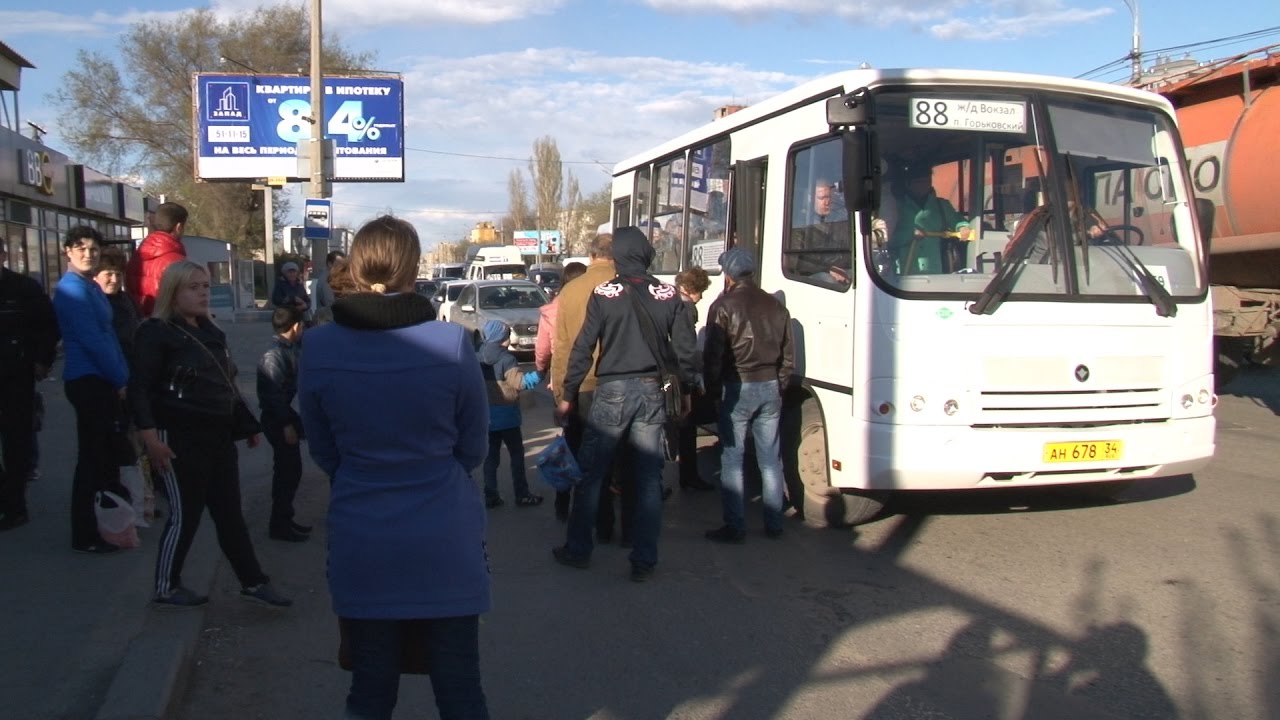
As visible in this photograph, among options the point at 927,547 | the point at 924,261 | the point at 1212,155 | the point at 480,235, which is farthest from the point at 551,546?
the point at 480,235

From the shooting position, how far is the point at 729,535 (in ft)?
22.1

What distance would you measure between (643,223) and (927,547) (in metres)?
5.02

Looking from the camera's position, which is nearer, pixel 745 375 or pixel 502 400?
pixel 745 375

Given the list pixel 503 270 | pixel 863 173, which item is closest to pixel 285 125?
pixel 503 270

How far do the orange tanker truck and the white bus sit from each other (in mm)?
3219

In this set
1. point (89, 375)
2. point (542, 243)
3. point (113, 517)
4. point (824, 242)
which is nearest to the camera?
point (89, 375)

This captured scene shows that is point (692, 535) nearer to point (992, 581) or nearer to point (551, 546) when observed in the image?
point (551, 546)

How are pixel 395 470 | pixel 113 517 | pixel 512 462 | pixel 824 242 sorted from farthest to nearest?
pixel 512 462 < pixel 824 242 < pixel 113 517 < pixel 395 470

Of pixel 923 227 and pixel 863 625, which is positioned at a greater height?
pixel 923 227

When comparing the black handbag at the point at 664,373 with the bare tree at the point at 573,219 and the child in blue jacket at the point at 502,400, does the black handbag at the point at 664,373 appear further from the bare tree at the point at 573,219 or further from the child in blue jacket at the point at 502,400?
the bare tree at the point at 573,219

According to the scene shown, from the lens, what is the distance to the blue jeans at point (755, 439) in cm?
658

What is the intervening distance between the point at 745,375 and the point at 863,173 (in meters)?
1.37

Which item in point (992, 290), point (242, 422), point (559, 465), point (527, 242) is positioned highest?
point (527, 242)

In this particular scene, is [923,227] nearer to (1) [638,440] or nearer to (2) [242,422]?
(1) [638,440]
